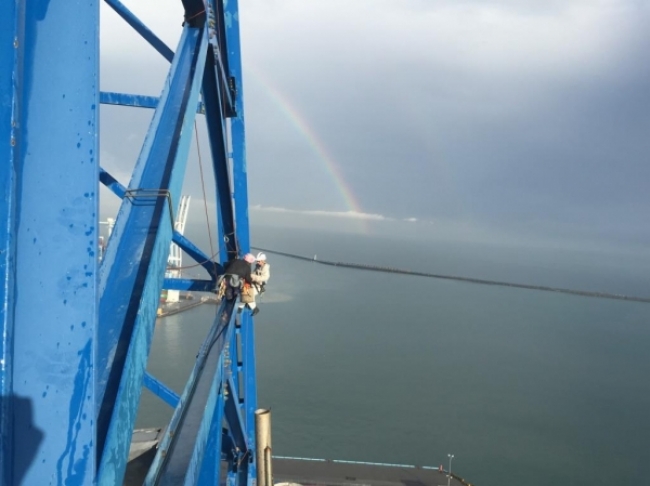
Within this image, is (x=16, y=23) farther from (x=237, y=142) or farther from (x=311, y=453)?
(x=311, y=453)

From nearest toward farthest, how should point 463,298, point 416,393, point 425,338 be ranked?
point 416,393, point 425,338, point 463,298

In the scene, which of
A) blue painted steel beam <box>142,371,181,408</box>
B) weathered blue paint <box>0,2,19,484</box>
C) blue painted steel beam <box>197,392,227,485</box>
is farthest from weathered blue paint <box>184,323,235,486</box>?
weathered blue paint <box>0,2,19,484</box>

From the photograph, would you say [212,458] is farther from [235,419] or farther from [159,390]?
[159,390]

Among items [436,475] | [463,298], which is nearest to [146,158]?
[436,475]

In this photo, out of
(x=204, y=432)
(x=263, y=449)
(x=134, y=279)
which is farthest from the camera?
(x=263, y=449)

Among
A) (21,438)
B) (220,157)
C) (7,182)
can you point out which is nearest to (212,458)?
(220,157)

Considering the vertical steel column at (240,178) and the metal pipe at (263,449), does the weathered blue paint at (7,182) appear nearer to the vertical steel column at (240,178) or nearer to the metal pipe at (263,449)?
the metal pipe at (263,449)

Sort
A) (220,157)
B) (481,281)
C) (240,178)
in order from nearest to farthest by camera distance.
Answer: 1. (220,157)
2. (240,178)
3. (481,281)

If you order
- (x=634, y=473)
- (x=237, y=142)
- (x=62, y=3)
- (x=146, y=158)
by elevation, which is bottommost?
(x=634, y=473)
